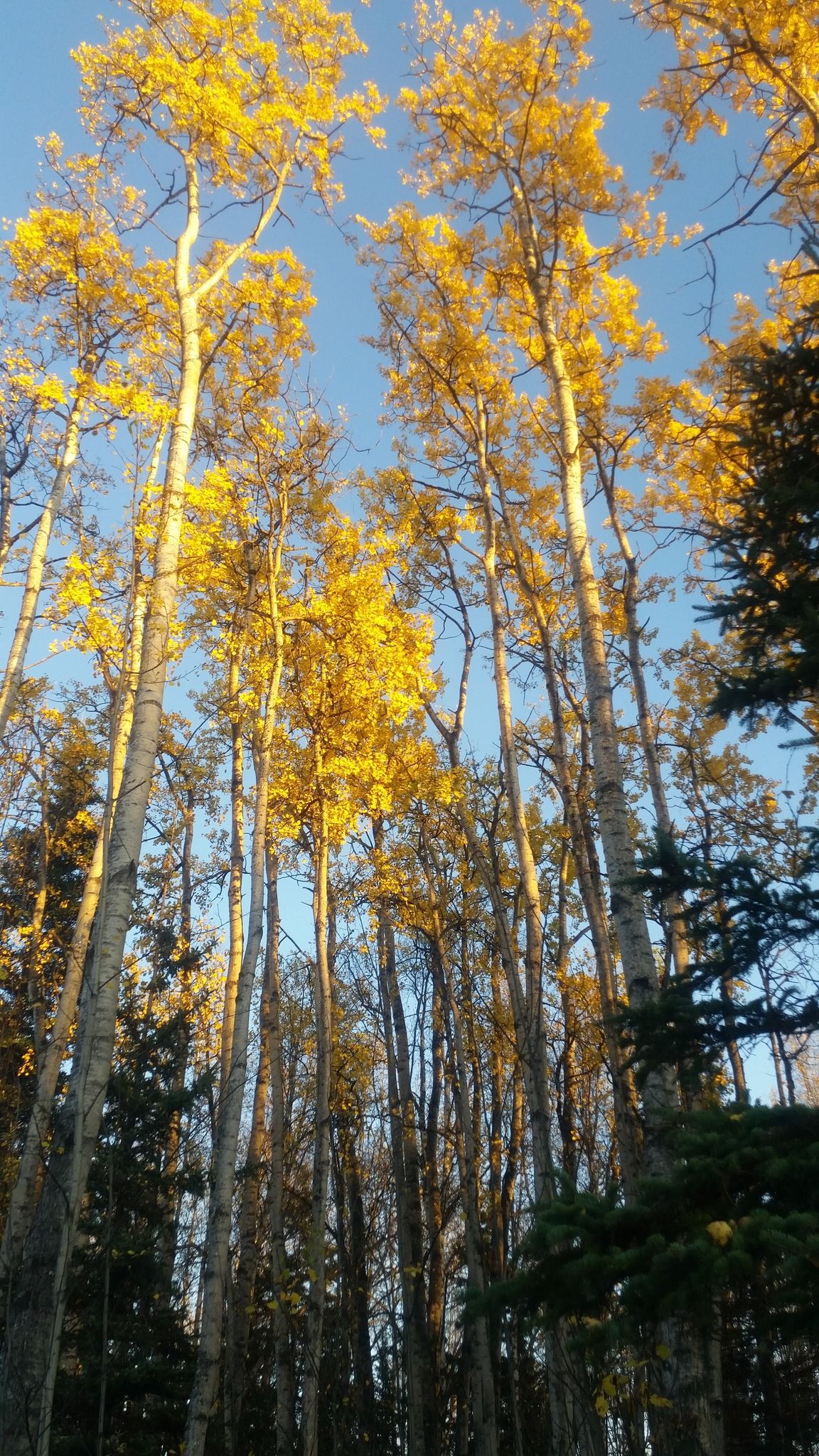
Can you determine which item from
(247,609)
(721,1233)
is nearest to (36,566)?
(247,609)

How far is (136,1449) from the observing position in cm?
802

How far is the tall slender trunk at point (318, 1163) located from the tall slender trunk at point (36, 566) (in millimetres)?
3299

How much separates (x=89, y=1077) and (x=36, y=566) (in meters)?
6.27

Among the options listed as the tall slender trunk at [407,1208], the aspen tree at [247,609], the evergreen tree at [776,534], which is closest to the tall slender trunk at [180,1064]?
the aspen tree at [247,609]

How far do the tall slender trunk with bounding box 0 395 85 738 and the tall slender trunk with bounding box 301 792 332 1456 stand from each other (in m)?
3.30

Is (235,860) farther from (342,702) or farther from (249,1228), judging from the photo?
(249,1228)

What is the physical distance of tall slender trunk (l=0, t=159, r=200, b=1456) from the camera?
4336 mm

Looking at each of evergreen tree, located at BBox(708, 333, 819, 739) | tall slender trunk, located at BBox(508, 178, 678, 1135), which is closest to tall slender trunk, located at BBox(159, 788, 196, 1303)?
tall slender trunk, located at BBox(508, 178, 678, 1135)

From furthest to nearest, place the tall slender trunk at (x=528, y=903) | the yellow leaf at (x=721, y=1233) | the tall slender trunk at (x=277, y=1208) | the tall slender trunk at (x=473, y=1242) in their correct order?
the tall slender trunk at (x=473, y=1242) → the tall slender trunk at (x=277, y=1208) → the tall slender trunk at (x=528, y=903) → the yellow leaf at (x=721, y=1233)

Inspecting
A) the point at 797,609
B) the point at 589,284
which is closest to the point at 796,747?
the point at 797,609

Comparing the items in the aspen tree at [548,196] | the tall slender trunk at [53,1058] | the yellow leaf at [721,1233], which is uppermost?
the aspen tree at [548,196]

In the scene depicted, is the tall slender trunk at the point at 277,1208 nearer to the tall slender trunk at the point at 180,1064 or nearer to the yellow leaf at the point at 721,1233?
the tall slender trunk at the point at 180,1064

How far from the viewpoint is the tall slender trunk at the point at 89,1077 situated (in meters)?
4.34

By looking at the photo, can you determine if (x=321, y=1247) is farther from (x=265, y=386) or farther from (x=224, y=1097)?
(x=265, y=386)
